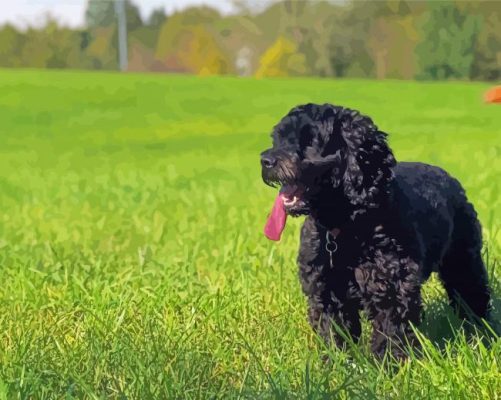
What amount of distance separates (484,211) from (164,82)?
33177 mm

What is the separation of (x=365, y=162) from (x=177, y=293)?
1526 mm

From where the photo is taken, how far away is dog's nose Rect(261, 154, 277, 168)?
3.89 m

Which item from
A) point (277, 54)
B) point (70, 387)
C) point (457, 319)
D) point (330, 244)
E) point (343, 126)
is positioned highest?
point (343, 126)

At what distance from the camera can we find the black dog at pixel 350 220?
4027 millimetres

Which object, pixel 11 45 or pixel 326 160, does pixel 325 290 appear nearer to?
pixel 326 160

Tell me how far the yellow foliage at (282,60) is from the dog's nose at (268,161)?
65755mm

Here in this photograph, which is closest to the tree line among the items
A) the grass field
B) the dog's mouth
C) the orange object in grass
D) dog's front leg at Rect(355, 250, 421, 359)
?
the grass field

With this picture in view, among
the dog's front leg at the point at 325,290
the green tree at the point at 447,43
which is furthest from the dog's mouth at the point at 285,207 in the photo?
the green tree at the point at 447,43

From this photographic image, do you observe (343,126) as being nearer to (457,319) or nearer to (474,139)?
(457,319)

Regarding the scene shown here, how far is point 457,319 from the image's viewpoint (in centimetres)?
469

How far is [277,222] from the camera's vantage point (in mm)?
4008

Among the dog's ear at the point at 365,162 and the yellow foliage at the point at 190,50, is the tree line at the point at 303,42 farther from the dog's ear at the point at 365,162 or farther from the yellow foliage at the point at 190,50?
the dog's ear at the point at 365,162

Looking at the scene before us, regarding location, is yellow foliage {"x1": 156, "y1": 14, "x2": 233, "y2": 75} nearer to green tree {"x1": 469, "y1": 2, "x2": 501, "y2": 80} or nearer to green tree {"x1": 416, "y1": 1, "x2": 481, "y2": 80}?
green tree {"x1": 416, "y1": 1, "x2": 481, "y2": 80}

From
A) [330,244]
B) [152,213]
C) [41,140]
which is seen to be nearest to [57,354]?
[330,244]
